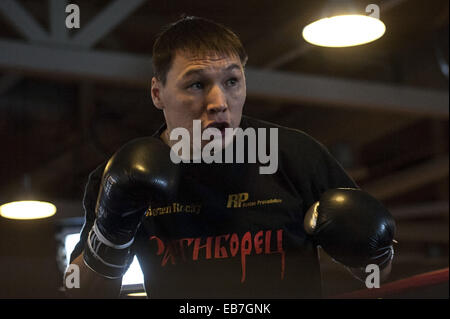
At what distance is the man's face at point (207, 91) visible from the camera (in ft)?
5.10

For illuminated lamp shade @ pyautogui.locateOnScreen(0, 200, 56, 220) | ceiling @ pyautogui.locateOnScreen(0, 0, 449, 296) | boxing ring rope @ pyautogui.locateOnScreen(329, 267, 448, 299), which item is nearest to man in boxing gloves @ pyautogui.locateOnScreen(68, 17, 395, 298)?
boxing ring rope @ pyautogui.locateOnScreen(329, 267, 448, 299)

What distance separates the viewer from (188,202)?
5.37 feet

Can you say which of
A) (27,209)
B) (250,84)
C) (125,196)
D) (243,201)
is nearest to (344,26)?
(250,84)

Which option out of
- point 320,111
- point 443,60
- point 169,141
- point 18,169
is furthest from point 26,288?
point 169,141

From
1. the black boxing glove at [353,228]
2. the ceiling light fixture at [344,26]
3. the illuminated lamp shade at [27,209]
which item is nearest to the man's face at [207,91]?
the black boxing glove at [353,228]

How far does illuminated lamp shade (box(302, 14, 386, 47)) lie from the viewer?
9.13 ft

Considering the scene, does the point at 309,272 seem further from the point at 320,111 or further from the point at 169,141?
the point at 320,111

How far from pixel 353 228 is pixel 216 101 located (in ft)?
1.27

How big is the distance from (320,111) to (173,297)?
149 inches

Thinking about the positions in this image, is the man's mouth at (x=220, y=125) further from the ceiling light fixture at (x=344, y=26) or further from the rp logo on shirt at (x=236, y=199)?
the ceiling light fixture at (x=344, y=26)

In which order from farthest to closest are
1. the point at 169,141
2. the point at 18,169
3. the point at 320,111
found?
the point at 18,169 → the point at 320,111 → the point at 169,141

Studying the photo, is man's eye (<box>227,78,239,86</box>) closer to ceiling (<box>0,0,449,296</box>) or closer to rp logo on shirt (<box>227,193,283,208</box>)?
rp logo on shirt (<box>227,193,283,208</box>)

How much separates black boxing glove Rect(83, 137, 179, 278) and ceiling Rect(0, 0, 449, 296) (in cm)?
144

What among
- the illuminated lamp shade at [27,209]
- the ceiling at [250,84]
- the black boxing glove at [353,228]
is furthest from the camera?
the illuminated lamp shade at [27,209]
